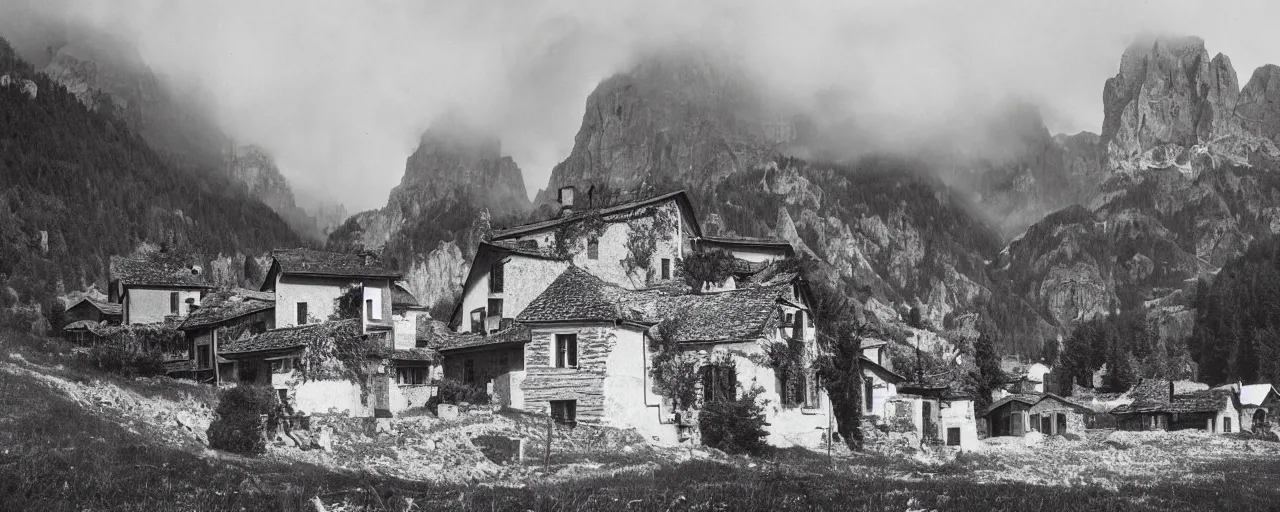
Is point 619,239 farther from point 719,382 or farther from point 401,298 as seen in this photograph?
point 719,382

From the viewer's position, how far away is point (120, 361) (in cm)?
4881

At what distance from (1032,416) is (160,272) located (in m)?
60.1

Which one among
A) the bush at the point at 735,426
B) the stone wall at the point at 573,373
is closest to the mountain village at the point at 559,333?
the stone wall at the point at 573,373

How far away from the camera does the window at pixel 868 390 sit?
2603 inches

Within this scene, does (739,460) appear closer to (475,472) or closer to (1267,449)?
(475,472)

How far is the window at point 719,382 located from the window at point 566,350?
6.05m

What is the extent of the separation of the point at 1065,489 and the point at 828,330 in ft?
67.9

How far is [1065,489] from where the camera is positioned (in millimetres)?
41344

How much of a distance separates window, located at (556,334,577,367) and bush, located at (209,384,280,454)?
1821cm

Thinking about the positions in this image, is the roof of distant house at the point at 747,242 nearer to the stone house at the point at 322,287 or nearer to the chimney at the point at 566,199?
the chimney at the point at 566,199

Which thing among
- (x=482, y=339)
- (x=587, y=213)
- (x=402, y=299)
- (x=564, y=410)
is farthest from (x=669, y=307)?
(x=402, y=299)

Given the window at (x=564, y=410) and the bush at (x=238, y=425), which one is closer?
the bush at (x=238, y=425)

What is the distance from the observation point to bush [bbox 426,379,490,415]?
53688 millimetres

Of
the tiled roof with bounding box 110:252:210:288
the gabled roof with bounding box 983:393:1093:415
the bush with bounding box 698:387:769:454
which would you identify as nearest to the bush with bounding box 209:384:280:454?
the bush with bounding box 698:387:769:454
